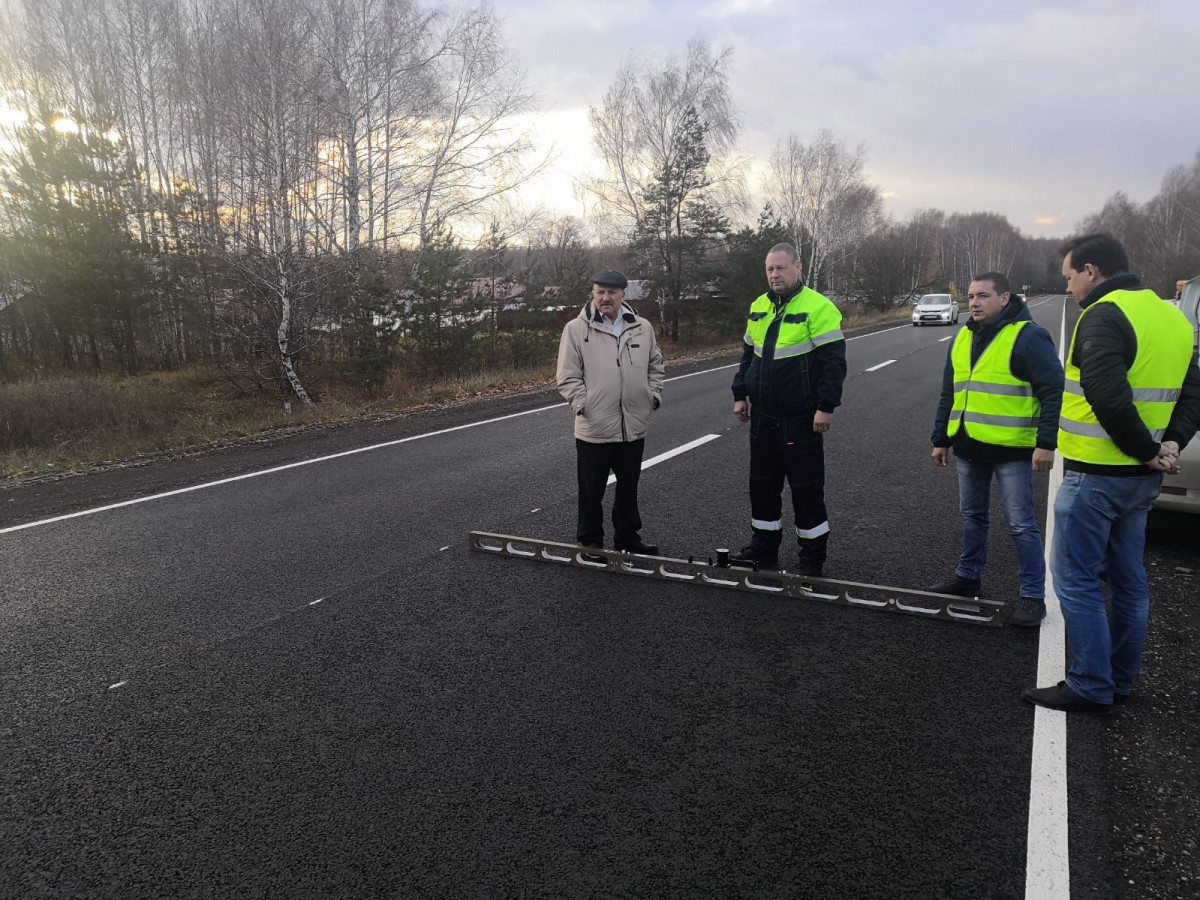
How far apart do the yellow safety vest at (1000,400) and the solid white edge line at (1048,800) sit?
1.17 m

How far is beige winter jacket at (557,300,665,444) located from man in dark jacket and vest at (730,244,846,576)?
759 millimetres

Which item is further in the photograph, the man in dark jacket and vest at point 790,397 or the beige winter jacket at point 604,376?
the beige winter jacket at point 604,376

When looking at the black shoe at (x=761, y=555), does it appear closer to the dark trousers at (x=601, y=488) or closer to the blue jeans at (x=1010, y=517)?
the dark trousers at (x=601, y=488)

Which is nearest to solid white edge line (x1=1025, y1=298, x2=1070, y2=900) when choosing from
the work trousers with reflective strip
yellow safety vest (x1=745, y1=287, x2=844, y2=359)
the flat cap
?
the work trousers with reflective strip

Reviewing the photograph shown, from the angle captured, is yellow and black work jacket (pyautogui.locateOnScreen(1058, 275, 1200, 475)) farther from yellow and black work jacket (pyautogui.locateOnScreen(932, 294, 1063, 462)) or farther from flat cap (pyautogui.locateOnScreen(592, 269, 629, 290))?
flat cap (pyautogui.locateOnScreen(592, 269, 629, 290))

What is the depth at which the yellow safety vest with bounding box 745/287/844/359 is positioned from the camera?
181 inches

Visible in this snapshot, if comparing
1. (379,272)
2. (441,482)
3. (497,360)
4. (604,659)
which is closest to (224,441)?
(441,482)

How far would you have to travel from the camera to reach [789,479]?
4.83 m

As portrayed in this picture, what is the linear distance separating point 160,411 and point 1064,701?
50.0ft

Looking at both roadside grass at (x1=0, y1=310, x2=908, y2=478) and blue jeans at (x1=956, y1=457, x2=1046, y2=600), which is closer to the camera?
blue jeans at (x1=956, y1=457, x2=1046, y2=600)

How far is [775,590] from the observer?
4566mm

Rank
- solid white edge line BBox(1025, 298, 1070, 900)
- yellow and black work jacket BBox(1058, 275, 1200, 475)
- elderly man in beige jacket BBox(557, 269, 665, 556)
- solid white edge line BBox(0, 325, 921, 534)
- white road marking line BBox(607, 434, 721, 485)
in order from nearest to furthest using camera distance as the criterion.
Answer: solid white edge line BBox(1025, 298, 1070, 900)
yellow and black work jacket BBox(1058, 275, 1200, 475)
elderly man in beige jacket BBox(557, 269, 665, 556)
solid white edge line BBox(0, 325, 921, 534)
white road marking line BBox(607, 434, 721, 485)

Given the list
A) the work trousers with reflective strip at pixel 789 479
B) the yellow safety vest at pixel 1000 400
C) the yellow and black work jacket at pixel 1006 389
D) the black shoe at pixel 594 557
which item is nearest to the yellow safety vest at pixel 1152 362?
the yellow and black work jacket at pixel 1006 389

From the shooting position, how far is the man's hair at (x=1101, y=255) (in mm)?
3197
